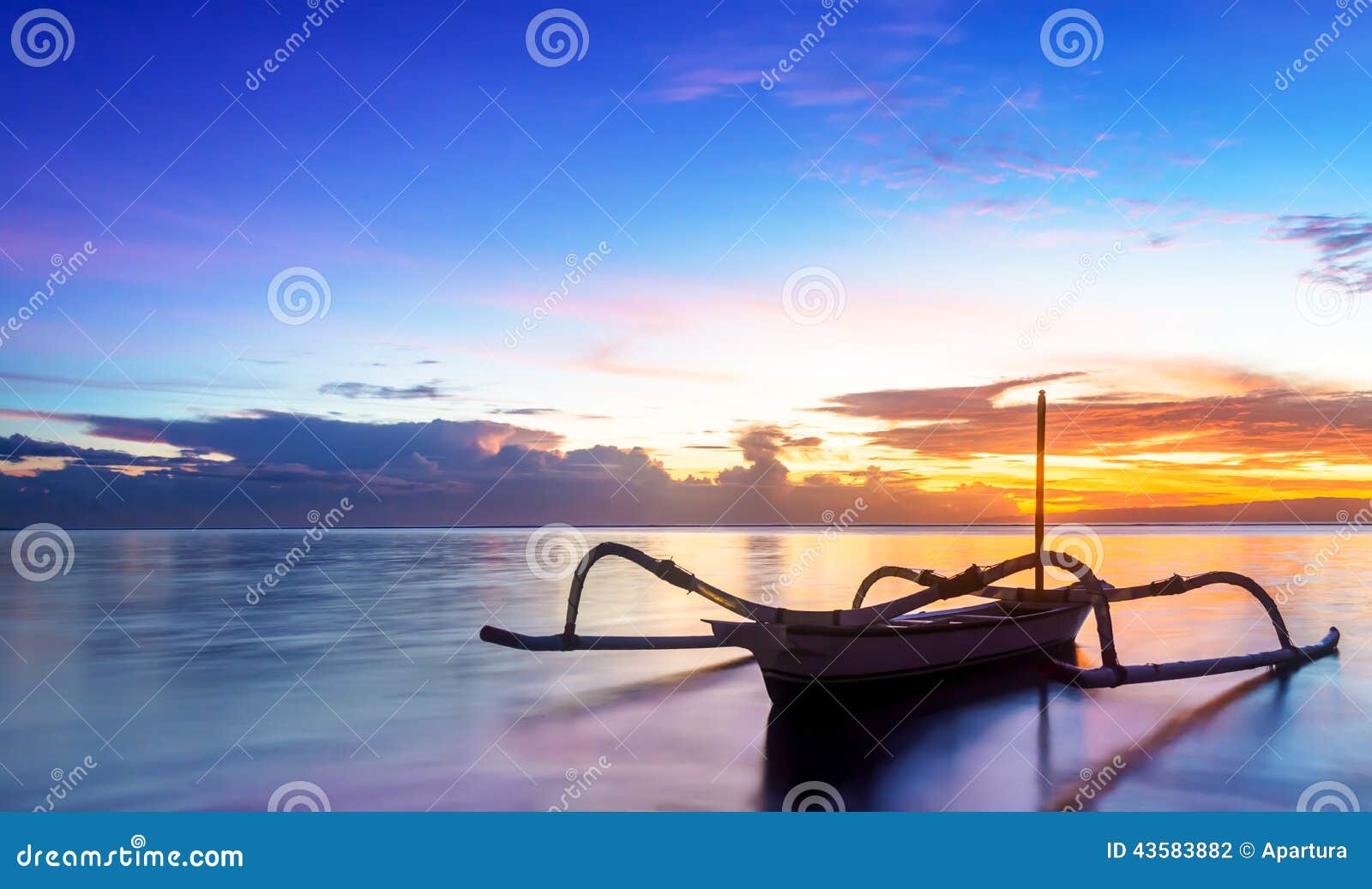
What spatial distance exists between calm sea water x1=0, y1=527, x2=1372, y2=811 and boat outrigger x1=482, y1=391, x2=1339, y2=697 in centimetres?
55

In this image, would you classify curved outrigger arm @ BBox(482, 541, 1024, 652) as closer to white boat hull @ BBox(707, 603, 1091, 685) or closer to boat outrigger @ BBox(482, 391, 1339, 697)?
boat outrigger @ BBox(482, 391, 1339, 697)

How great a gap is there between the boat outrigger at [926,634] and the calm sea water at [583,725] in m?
0.55

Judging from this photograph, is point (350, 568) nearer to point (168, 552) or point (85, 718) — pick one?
point (168, 552)

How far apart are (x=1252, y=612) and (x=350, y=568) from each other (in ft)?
121

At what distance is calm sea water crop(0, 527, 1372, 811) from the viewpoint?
1038cm

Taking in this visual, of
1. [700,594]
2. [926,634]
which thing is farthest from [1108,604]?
[700,594]

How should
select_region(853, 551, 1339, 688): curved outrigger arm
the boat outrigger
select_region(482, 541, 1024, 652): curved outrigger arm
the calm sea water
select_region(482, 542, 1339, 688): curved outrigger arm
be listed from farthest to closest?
select_region(482, 541, 1024, 652): curved outrigger arm → select_region(482, 542, 1339, 688): curved outrigger arm → select_region(853, 551, 1339, 688): curved outrigger arm → the boat outrigger → the calm sea water

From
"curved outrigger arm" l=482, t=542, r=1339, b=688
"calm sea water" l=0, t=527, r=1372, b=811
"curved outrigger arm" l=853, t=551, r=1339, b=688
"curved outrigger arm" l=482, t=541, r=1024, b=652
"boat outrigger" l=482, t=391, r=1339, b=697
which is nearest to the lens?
"calm sea water" l=0, t=527, r=1372, b=811

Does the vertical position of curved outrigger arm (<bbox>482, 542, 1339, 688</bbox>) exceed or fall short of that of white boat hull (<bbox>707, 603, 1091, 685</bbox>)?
it exceeds it

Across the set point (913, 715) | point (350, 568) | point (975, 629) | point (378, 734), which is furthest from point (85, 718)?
point (350, 568)

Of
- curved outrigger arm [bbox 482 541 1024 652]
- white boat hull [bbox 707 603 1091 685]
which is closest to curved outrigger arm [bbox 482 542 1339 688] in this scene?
curved outrigger arm [bbox 482 541 1024 652]

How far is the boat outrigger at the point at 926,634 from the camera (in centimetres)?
1227

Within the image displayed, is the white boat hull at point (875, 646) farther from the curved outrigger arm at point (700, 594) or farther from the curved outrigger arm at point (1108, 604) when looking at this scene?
the curved outrigger arm at point (1108, 604)

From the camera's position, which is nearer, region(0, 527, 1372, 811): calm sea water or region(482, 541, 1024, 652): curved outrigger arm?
region(0, 527, 1372, 811): calm sea water
